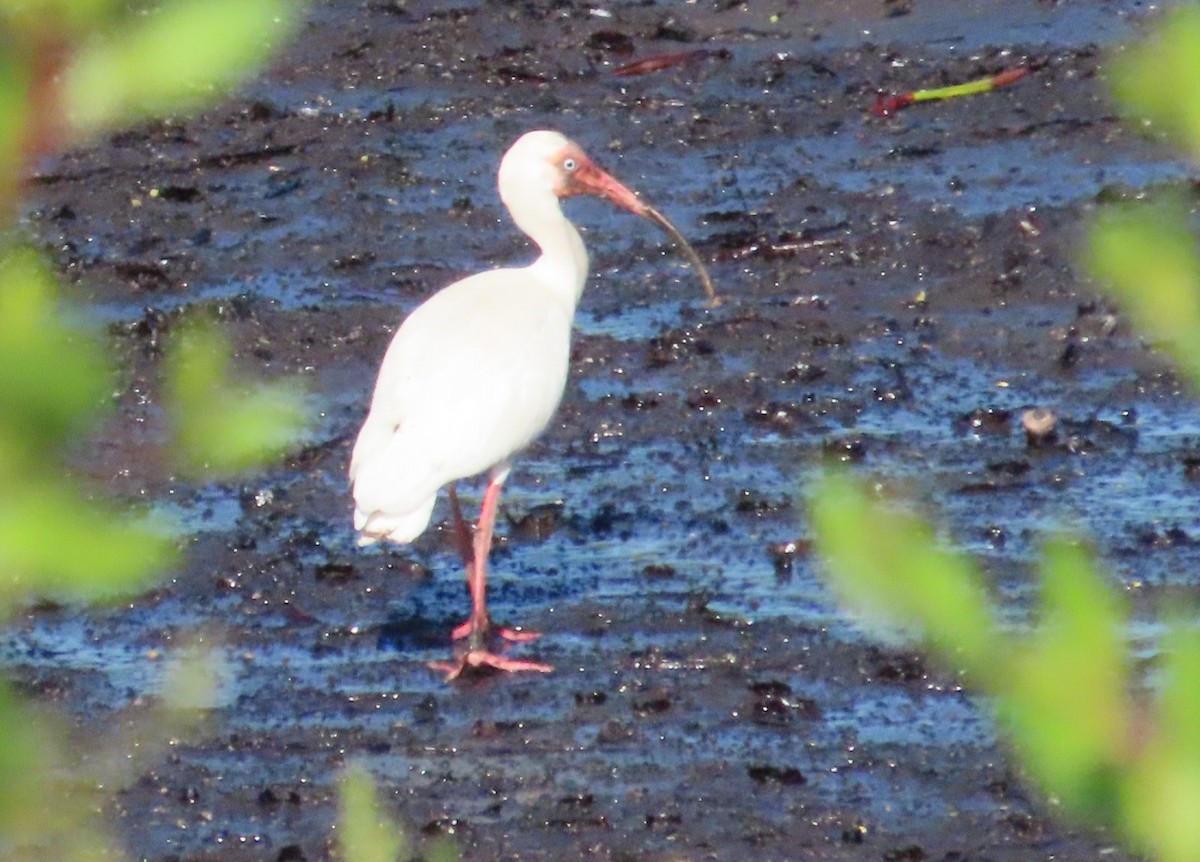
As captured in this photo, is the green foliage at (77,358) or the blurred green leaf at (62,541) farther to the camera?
the blurred green leaf at (62,541)

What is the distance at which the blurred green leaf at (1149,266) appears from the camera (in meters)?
1.34

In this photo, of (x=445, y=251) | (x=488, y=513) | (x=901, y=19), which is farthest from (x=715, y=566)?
(x=901, y=19)

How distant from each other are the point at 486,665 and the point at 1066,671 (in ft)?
12.4

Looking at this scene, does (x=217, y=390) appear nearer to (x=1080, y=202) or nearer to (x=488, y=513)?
(x=488, y=513)

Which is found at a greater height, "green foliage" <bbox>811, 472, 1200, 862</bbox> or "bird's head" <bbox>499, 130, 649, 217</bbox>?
"bird's head" <bbox>499, 130, 649, 217</bbox>

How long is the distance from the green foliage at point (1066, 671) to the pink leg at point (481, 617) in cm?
365

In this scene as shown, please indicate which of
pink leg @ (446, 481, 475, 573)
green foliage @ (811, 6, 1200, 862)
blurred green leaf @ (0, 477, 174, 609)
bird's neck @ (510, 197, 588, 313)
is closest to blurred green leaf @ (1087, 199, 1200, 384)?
green foliage @ (811, 6, 1200, 862)

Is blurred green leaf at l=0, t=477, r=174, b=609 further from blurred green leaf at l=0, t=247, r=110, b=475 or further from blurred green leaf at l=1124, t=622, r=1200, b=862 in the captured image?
blurred green leaf at l=1124, t=622, r=1200, b=862

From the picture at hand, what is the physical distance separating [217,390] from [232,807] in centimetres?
320

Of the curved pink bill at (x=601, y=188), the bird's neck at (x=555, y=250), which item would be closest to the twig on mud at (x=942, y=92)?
the curved pink bill at (x=601, y=188)

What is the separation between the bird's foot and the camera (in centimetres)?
493

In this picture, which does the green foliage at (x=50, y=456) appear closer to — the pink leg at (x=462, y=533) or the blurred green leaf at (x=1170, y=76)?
the blurred green leaf at (x=1170, y=76)

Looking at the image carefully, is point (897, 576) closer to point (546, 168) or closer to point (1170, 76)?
point (1170, 76)

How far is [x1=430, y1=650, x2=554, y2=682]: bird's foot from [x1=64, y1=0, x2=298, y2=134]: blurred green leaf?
3.72 meters
